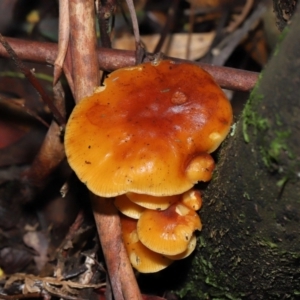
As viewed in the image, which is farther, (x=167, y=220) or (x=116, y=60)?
(x=116, y=60)

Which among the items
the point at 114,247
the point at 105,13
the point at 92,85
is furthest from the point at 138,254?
the point at 105,13

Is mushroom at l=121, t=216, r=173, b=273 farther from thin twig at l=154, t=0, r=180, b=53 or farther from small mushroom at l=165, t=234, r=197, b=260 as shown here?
thin twig at l=154, t=0, r=180, b=53

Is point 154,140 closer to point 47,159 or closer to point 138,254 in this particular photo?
point 138,254

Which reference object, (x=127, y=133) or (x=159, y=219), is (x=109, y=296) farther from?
(x=127, y=133)

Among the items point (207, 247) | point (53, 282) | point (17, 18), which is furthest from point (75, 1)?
point (17, 18)

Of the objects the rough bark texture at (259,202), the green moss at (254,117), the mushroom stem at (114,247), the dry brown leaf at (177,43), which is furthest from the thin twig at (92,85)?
the dry brown leaf at (177,43)

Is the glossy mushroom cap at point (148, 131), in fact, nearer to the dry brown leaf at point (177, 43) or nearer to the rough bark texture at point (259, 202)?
the rough bark texture at point (259, 202)

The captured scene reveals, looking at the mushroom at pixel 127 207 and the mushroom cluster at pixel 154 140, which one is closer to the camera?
the mushroom cluster at pixel 154 140
